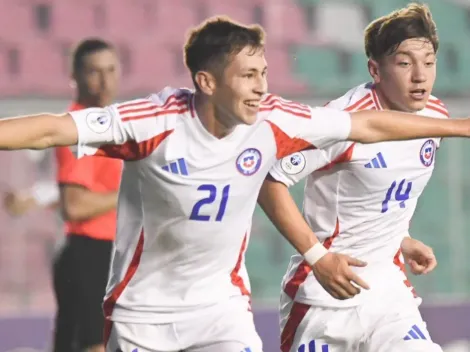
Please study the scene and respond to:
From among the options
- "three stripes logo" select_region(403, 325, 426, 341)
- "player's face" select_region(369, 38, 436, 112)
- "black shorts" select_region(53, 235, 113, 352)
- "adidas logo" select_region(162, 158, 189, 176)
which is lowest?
"black shorts" select_region(53, 235, 113, 352)

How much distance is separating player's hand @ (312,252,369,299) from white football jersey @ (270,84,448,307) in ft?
1.70

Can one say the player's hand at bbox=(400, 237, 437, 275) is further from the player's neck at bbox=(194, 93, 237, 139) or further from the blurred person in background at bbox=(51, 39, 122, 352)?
the blurred person in background at bbox=(51, 39, 122, 352)

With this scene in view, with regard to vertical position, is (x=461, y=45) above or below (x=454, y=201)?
above

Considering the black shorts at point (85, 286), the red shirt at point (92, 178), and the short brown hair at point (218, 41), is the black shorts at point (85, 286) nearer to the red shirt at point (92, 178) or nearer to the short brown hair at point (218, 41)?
the red shirt at point (92, 178)

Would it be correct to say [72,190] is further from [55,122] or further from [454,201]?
[454,201]

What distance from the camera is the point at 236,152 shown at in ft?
15.0

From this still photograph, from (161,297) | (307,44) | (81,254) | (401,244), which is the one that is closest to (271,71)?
(307,44)

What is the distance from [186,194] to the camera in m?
4.53

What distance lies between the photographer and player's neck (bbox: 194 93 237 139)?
4.56m

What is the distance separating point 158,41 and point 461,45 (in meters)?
3.29

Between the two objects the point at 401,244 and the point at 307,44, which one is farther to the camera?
the point at 307,44

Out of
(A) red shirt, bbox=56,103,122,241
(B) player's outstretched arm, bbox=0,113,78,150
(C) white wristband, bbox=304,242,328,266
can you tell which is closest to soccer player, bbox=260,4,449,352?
(C) white wristband, bbox=304,242,328,266

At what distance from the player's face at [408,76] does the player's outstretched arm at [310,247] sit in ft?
2.04

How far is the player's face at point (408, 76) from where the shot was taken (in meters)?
5.22
